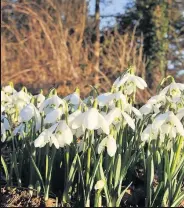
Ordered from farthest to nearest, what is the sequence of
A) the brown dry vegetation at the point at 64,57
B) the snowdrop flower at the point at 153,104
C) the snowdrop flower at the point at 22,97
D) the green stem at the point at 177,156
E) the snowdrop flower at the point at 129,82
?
the brown dry vegetation at the point at 64,57, the snowdrop flower at the point at 22,97, the snowdrop flower at the point at 153,104, the snowdrop flower at the point at 129,82, the green stem at the point at 177,156

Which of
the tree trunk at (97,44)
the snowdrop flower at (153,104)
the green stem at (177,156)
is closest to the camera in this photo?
the green stem at (177,156)

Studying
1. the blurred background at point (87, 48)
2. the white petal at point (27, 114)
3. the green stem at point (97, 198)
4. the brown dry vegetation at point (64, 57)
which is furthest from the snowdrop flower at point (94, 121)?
the brown dry vegetation at point (64, 57)

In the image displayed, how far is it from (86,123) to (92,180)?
25 cm

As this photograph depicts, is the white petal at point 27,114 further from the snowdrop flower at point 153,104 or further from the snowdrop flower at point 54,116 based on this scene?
the snowdrop flower at point 153,104

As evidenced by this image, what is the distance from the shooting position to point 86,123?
4.90ft

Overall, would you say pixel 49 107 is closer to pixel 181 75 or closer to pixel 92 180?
pixel 92 180

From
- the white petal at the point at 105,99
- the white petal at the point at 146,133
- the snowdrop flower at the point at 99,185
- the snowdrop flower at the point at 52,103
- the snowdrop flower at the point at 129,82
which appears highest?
the snowdrop flower at the point at 129,82

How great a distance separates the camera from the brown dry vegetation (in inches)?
353

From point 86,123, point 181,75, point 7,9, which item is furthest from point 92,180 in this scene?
point 7,9

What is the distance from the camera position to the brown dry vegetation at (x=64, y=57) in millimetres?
8963

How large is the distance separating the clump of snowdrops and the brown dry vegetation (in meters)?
6.44

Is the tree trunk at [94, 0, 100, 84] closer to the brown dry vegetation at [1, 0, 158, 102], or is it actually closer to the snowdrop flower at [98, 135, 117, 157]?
the brown dry vegetation at [1, 0, 158, 102]

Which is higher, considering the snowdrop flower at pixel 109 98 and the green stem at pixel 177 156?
the snowdrop flower at pixel 109 98

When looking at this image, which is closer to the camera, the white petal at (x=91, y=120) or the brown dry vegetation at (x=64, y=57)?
the white petal at (x=91, y=120)
